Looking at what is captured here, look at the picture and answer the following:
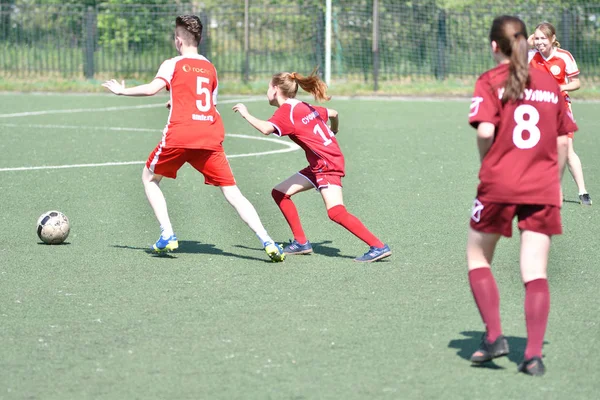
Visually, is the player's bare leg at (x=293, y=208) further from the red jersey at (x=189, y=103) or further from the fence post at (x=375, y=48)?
the fence post at (x=375, y=48)

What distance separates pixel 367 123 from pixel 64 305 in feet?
44.3

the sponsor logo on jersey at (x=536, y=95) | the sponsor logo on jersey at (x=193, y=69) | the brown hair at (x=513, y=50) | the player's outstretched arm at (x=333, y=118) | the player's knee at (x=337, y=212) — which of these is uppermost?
the brown hair at (x=513, y=50)

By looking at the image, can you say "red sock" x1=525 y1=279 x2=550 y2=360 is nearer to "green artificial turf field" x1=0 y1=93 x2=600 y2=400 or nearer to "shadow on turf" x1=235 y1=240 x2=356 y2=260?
"green artificial turf field" x1=0 y1=93 x2=600 y2=400

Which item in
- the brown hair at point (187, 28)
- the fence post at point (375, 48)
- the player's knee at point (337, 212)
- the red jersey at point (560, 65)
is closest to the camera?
the brown hair at point (187, 28)

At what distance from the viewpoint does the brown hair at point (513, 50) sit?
489 cm

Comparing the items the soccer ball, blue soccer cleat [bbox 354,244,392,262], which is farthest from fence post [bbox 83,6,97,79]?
blue soccer cleat [bbox 354,244,392,262]

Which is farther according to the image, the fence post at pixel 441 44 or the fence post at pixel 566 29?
the fence post at pixel 441 44

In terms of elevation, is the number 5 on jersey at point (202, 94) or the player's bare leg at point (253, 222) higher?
the number 5 on jersey at point (202, 94)

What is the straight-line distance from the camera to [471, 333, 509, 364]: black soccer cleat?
5133 mm

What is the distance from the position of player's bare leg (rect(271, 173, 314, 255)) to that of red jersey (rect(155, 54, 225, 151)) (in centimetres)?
86

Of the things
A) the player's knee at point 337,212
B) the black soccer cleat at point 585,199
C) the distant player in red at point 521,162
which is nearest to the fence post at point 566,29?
the black soccer cleat at point 585,199

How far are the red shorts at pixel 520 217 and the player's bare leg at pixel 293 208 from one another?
328 centimetres

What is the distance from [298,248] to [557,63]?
415 cm

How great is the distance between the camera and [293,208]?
8461mm
